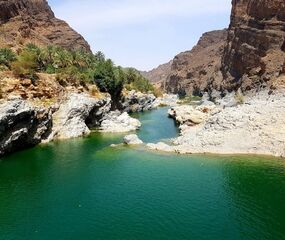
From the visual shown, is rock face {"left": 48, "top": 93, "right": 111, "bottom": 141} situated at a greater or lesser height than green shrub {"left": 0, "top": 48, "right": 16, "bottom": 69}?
lesser

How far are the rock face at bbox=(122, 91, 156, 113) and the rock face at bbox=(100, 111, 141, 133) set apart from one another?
28.1m

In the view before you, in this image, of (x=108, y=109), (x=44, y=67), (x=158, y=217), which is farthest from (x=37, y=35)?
(x=158, y=217)

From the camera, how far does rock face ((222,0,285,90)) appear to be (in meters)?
138

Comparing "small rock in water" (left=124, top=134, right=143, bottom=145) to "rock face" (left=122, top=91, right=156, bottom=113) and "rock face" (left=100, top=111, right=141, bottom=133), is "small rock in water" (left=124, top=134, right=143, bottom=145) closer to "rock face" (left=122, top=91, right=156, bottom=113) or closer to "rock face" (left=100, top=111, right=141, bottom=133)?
"rock face" (left=100, top=111, right=141, bottom=133)

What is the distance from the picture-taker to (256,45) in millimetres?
152000

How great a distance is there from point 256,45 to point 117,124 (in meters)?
84.0

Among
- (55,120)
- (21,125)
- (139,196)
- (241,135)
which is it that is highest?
(21,125)

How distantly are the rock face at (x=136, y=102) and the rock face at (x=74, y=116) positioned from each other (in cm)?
3419

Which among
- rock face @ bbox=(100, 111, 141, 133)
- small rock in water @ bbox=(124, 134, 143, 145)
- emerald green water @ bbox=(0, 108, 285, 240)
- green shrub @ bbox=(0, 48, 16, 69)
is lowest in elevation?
emerald green water @ bbox=(0, 108, 285, 240)

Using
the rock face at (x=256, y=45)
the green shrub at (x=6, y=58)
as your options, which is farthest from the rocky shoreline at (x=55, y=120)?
the rock face at (x=256, y=45)

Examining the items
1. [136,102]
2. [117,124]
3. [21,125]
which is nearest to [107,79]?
[117,124]

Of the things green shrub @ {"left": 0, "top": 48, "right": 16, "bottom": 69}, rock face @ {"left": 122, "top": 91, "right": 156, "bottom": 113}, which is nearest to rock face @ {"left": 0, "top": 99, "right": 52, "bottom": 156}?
green shrub @ {"left": 0, "top": 48, "right": 16, "bottom": 69}

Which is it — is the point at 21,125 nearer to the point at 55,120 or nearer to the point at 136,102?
the point at 55,120

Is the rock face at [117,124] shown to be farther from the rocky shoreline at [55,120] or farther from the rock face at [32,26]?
the rock face at [32,26]
